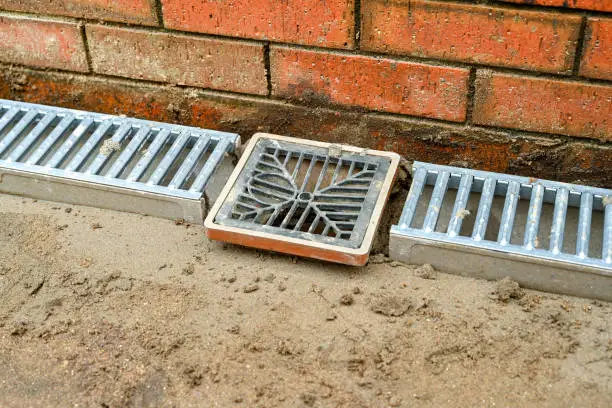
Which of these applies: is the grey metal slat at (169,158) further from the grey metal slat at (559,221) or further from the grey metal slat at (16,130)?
the grey metal slat at (559,221)

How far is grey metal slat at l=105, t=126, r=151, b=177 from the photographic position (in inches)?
86.8

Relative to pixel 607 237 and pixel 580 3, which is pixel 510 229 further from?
pixel 580 3

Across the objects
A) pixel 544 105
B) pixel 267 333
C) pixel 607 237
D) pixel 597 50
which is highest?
pixel 597 50

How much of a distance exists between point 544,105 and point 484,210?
347 millimetres

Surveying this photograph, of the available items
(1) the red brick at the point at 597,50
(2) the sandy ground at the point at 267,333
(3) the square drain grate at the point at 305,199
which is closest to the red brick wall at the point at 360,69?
(1) the red brick at the point at 597,50

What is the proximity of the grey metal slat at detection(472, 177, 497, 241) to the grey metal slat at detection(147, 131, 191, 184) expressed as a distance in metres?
0.92

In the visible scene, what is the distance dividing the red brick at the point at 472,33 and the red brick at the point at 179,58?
15.3 inches

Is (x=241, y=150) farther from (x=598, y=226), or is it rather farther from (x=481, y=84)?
(x=598, y=226)

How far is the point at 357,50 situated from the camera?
6.97ft

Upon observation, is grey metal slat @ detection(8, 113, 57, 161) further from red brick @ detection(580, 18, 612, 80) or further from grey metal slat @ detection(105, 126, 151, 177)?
red brick @ detection(580, 18, 612, 80)

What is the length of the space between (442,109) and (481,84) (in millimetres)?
137

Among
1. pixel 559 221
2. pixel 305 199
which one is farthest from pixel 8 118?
pixel 559 221

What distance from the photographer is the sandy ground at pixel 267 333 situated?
1635 millimetres

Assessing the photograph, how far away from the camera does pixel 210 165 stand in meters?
2.20
